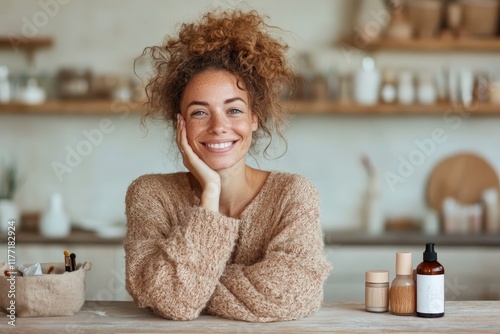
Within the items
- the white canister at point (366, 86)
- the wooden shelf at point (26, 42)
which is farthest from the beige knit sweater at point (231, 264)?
the wooden shelf at point (26, 42)

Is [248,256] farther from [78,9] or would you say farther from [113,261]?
[78,9]

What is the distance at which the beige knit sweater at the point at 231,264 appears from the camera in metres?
1.98

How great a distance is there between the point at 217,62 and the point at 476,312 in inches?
36.2

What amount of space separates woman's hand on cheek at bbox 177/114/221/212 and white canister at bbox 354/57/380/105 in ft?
9.79

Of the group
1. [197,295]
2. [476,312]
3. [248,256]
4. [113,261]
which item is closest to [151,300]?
[197,295]

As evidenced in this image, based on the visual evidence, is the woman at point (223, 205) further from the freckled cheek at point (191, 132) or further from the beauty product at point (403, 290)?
the beauty product at point (403, 290)

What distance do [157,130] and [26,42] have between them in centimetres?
97

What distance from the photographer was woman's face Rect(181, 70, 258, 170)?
2.18 m

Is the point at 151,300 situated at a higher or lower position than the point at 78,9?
lower

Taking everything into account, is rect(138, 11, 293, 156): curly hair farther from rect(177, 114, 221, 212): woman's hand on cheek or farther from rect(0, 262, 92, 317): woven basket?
rect(0, 262, 92, 317): woven basket

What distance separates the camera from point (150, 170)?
5.26 meters

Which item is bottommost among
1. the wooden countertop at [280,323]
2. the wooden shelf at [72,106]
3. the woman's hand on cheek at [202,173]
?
the wooden countertop at [280,323]

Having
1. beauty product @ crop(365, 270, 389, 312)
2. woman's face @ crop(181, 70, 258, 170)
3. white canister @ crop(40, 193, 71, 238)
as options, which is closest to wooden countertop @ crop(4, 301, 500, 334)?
beauty product @ crop(365, 270, 389, 312)

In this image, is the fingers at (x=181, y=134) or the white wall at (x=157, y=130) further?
the white wall at (x=157, y=130)
